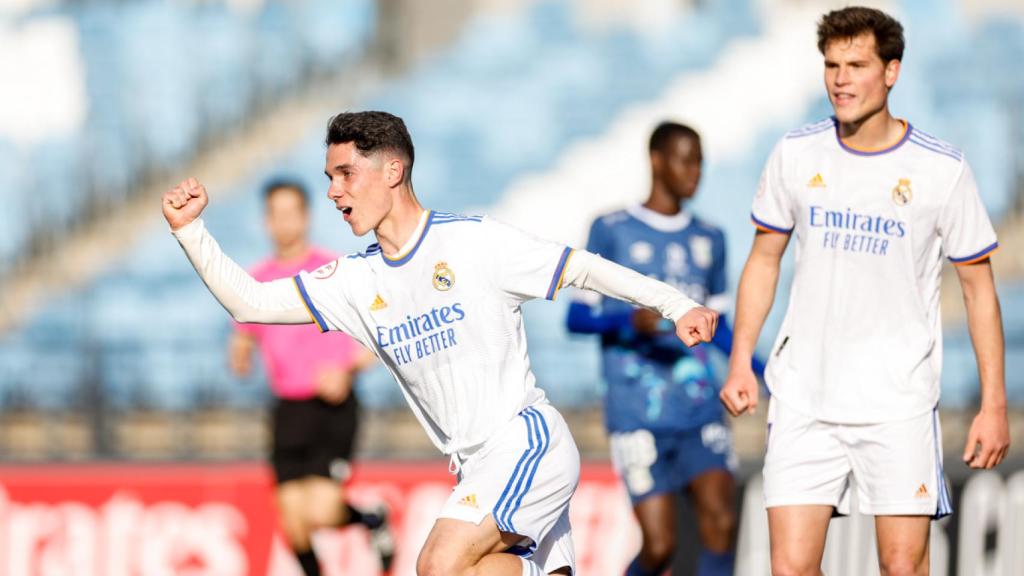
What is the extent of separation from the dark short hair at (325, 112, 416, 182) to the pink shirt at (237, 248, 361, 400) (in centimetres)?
304

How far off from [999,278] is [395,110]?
5.36 metres

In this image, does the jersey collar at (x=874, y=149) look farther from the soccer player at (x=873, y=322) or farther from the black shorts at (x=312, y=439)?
the black shorts at (x=312, y=439)

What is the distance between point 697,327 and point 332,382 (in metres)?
3.52

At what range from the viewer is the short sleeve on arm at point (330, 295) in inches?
208

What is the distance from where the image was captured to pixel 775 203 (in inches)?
209

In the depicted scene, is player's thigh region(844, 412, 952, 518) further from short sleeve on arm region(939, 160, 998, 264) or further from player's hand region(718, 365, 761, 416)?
short sleeve on arm region(939, 160, 998, 264)

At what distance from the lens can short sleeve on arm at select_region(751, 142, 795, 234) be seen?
528cm

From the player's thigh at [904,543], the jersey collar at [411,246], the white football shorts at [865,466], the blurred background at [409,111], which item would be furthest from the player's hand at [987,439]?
the blurred background at [409,111]

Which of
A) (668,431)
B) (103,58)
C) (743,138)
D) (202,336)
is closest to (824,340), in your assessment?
(668,431)

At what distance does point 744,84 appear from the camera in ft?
47.0

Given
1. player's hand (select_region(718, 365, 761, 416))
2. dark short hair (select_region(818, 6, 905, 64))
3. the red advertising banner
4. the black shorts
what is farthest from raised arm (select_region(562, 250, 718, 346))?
the red advertising banner

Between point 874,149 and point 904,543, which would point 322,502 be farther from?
point 874,149

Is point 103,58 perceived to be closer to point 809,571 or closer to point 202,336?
point 202,336

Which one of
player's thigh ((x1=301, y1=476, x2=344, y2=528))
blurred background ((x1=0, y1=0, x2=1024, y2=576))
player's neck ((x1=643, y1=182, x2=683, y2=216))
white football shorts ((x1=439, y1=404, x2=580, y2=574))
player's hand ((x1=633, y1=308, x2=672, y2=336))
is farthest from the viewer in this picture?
blurred background ((x1=0, y1=0, x2=1024, y2=576))
